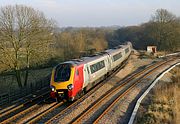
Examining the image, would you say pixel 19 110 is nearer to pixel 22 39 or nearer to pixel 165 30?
pixel 22 39

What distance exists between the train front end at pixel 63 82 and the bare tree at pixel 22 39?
12596 millimetres

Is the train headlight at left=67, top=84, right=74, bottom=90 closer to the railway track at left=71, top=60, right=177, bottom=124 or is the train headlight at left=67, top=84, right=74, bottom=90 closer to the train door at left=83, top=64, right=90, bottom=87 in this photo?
the railway track at left=71, top=60, right=177, bottom=124

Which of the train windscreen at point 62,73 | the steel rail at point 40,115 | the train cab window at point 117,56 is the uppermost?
the train windscreen at point 62,73

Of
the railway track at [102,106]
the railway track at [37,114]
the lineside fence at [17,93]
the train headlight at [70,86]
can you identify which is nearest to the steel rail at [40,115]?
the railway track at [37,114]

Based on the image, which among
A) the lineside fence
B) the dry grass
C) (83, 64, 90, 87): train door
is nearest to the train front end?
(83, 64, 90, 87): train door

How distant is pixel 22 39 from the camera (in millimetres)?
31438

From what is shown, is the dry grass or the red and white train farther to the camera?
the red and white train

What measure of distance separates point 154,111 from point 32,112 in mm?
7056

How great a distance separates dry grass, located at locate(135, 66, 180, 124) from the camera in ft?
52.1

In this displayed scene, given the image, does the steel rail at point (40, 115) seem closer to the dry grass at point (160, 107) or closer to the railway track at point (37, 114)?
the railway track at point (37, 114)

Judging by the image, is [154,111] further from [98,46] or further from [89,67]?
[98,46]

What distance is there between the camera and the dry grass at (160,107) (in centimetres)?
1588

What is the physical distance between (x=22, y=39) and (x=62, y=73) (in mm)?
14068

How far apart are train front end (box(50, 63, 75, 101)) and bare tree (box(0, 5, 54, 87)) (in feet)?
41.3
